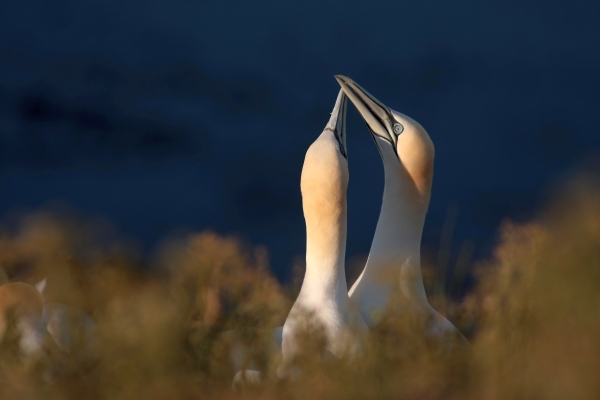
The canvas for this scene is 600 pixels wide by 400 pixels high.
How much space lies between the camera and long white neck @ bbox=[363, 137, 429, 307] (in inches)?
242

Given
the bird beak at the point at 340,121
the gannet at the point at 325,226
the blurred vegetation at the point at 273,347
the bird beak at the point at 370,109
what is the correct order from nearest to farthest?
the blurred vegetation at the point at 273,347 → the gannet at the point at 325,226 → the bird beak at the point at 340,121 → the bird beak at the point at 370,109

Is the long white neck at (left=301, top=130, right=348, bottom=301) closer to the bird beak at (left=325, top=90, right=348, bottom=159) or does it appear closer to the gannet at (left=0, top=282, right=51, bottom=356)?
the bird beak at (left=325, top=90, right=348, bottom=159)

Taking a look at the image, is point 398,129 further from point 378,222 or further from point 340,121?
point 378,222

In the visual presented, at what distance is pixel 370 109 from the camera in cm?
676

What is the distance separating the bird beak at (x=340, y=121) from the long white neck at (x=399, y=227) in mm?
507

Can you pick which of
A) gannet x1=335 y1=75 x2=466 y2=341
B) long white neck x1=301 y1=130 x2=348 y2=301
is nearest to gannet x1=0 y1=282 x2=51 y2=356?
long white neck x1=301 y1=130 x2=348 y2=301

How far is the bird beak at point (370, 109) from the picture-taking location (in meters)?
6.54

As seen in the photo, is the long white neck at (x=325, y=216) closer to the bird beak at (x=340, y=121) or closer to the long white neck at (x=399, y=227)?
the bird beak at (x=340, y=121)

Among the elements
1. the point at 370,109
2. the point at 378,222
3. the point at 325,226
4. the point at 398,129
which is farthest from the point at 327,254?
the point at 370,109

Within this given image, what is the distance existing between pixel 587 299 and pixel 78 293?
158cm

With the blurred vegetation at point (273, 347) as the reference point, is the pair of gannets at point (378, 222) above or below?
below

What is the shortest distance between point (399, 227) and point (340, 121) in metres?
0.86

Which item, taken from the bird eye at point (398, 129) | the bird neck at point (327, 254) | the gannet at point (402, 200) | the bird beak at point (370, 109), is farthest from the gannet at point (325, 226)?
the bird beak at point (370, 109)

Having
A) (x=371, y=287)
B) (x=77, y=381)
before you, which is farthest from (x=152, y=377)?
(x=371, y=287)
